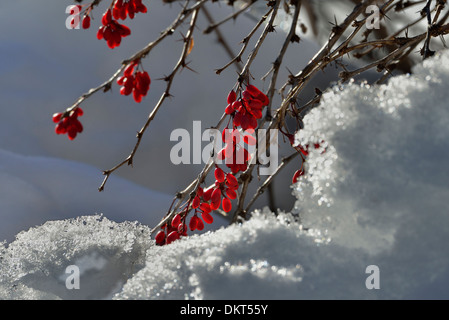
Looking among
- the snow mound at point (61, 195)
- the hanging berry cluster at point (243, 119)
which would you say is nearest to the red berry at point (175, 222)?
the hanging berry cluster at point (243, 119)

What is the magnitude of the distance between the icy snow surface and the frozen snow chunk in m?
0.08

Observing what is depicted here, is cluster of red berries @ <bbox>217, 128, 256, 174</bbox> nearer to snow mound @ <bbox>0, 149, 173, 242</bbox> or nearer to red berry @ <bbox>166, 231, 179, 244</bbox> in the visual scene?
red berry @ <bbox>166, 231, 179, 244</bbox>

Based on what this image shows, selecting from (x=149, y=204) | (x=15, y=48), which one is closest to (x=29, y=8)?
(x=15, y=48)

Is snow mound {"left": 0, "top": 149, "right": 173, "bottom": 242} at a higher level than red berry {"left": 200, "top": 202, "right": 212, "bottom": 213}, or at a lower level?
higher

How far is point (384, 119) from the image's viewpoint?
35 centimetres

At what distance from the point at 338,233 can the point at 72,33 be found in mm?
1015

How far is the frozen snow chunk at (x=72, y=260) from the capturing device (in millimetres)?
417

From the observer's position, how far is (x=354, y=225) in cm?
35

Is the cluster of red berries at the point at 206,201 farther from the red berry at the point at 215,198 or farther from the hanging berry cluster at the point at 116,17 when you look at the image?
the hanging berry cluster at the point at 116,17

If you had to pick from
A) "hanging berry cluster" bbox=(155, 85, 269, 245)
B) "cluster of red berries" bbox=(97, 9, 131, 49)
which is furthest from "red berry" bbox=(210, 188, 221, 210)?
"cluster of red berries" bbox=(97, 9, 131, 49)

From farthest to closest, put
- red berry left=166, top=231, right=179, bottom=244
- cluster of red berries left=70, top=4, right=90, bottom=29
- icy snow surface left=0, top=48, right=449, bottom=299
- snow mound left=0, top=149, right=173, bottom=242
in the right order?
snow mound left=0, top=149, right=173, bottom=242 < cluster of red berries left=70, top=4, right=90, bottom=29 < red berry left=166, top=231, right=179, bottom=244 < icy snow surface left=0, top=48, right=449, bottom=299

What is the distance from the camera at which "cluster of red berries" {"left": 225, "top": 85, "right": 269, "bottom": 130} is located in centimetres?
68

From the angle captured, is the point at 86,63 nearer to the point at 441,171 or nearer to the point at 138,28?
the point at 138,28
